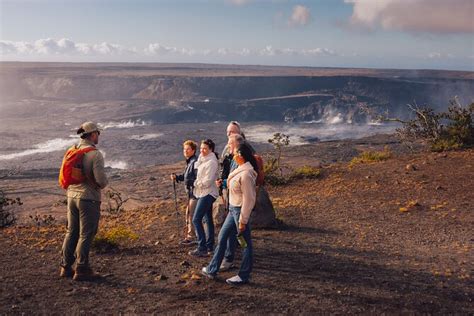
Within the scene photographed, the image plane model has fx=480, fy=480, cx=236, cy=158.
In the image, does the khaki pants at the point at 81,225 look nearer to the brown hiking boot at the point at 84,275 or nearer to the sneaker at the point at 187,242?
the brown hiking boot at the point at 84,275

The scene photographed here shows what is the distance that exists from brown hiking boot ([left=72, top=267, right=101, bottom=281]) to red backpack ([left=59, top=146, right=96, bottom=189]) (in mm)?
935

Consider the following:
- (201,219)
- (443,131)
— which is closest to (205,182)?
(201,219)

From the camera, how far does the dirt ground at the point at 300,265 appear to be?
456 centimetres

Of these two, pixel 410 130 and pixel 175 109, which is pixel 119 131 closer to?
pixel 175 109

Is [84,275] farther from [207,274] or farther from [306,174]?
[306,174]

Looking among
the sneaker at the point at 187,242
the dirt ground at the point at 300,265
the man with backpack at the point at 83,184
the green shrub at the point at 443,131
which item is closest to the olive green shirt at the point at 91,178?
the man with backpack at the point at 83,184

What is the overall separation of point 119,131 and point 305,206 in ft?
158

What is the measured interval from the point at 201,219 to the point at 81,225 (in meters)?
1.44

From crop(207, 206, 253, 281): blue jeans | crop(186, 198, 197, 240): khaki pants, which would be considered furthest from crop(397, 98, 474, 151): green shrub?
crop(207, 206, 253, 281): blue jeans

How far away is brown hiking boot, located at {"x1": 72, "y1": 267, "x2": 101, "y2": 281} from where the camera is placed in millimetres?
5016

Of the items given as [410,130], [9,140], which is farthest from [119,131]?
[410,130]

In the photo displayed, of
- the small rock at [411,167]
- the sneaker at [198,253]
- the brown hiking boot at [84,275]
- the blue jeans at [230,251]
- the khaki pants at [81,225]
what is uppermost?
the khaki pants at [81,225]

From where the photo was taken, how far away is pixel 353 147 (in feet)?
115

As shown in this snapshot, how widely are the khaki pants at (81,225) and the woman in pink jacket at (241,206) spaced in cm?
130
